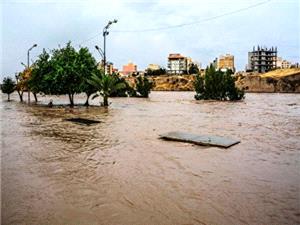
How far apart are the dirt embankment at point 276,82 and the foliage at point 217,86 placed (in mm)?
39420

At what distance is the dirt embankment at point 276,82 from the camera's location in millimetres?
75312

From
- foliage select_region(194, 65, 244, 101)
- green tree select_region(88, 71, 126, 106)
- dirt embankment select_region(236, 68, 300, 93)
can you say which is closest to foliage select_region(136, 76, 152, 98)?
foliage select_region(194, 65, 244, 101)

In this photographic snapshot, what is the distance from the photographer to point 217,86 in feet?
116

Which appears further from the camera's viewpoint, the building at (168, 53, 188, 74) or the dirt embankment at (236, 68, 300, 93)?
the building at (168, 53, 188, 74)

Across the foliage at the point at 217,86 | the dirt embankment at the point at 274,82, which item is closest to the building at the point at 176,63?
the dirt embankment at the point at 274,82

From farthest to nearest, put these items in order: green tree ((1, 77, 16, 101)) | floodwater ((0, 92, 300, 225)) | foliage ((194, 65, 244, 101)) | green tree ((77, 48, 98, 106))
Result: green tree ((1, 77, 16, 101)) < foliage ((194, 65, 244, 101)) < green tree ((77, 48, 98, 106)) < floodwater ((0, 92, 300, 225))

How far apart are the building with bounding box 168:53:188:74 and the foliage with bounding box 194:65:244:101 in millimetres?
111145

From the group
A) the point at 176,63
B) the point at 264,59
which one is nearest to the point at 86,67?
the point at 264,59

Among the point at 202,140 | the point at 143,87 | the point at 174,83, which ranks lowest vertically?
the point at 202,140

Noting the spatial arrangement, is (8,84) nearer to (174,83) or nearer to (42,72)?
(42,72)

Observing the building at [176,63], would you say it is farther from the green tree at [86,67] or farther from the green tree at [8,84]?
the green tree at [86,67]

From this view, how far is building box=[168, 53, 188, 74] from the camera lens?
148 metres

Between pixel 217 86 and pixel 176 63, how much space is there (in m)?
117

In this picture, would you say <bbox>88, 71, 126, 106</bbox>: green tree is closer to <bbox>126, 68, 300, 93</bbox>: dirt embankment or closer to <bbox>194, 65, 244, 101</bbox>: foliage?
<bbox>194, 65, 244, 101</bbox>: foliage
